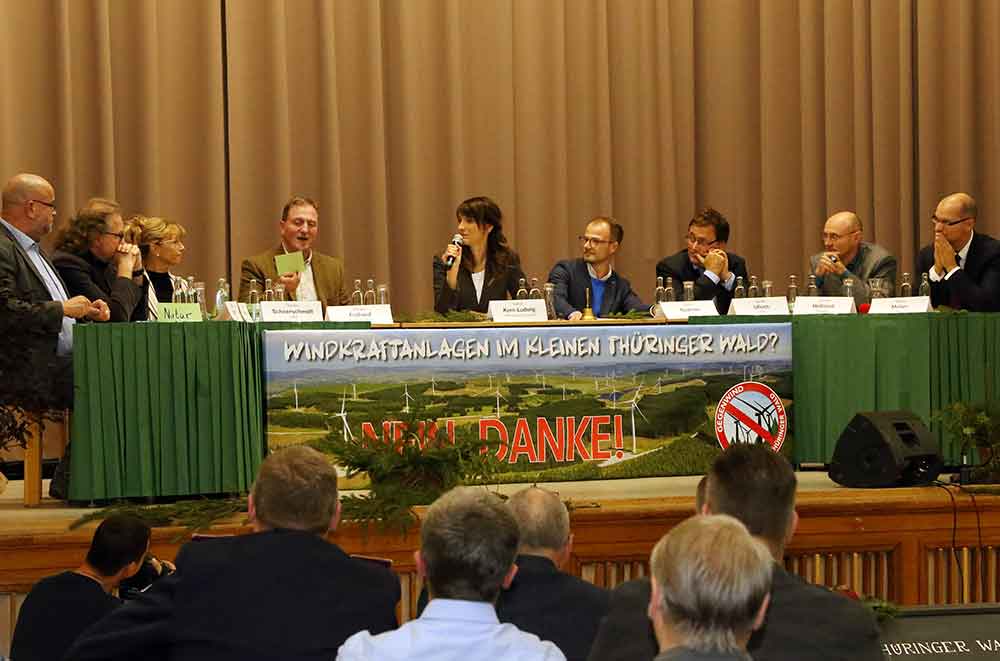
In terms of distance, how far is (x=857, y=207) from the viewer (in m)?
8.95

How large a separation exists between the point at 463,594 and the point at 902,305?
352cm

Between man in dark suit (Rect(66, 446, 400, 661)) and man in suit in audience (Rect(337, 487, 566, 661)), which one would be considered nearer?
man in suit in audience (Rect(337, 487, 566, 661))

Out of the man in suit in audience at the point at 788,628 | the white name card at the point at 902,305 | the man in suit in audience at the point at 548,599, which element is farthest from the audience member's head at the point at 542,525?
the white name card at the point at 902,305

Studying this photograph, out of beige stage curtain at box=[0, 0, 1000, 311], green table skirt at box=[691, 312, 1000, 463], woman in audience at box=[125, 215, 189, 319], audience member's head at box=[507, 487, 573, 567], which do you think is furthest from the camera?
beige stage curtain at box=[0, 0, 1000, 311]

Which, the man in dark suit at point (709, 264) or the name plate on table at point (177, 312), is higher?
the man in dark suit at point (709, 264)

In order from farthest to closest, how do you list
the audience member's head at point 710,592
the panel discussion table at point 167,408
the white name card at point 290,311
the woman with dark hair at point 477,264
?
1. the woman with dark hair at point 477,264
2. the white name card at point 290,311
3. the panel discussion table at point 167,408
4. the audience member's head at point 710,592

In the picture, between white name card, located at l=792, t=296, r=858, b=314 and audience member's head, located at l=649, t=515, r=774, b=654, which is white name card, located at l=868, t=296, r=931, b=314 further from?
audience member's head, located at l=649, t=515, r=774, b=654

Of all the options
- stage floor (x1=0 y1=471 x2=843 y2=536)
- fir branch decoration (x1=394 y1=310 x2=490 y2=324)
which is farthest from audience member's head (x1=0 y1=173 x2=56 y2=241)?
fir branch decoration (x1=394 y1=310 x2=490 y2=324)

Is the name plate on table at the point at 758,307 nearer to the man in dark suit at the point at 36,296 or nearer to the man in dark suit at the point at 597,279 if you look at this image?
the man in dark suit at the point at 597,279

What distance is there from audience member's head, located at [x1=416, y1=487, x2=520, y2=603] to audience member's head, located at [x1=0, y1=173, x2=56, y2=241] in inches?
122

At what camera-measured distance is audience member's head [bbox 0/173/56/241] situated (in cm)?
487

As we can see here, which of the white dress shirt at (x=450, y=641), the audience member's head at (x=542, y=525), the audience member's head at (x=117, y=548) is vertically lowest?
the audience member's head at (x=117, y=548)

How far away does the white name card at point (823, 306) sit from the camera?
5312mm

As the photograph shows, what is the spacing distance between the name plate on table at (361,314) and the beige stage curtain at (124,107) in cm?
309
